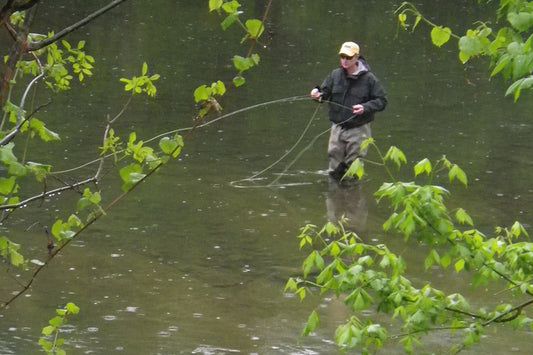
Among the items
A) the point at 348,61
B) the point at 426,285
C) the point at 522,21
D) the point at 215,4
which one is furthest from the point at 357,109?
the point at 215,4

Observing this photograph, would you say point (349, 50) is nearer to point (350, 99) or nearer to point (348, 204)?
point (350, 99)

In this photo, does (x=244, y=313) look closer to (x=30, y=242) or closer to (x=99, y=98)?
(x=30, y=242)

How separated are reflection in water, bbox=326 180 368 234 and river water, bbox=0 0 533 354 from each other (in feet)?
0.09

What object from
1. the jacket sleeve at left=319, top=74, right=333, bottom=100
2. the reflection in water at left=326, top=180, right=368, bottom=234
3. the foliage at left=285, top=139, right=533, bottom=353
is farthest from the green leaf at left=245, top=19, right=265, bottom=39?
the jacket sleeve at left=319, top=74, right=333, bottom=100

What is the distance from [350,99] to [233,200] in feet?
5.33

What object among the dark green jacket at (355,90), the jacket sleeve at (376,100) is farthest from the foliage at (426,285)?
the dark green jacket at (355,90)

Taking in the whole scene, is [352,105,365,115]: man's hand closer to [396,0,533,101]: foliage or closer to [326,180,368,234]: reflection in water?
[326,180,368,234]: reflection in water

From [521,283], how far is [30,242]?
18.4 ft

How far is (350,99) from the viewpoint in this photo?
11297mm

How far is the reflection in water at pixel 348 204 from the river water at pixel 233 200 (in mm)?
29

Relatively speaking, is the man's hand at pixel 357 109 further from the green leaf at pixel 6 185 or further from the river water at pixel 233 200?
the green leaf at pixel 6 185

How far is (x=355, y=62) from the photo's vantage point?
1127 cm

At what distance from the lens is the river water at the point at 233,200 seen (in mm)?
7520

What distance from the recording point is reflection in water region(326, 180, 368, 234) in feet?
33.2
